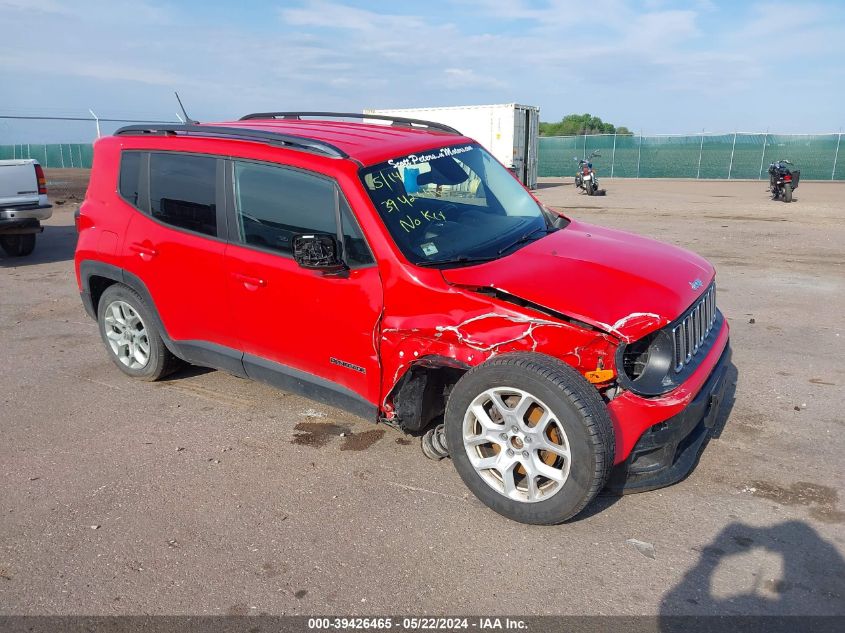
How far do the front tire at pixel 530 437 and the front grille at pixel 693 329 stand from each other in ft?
1.96

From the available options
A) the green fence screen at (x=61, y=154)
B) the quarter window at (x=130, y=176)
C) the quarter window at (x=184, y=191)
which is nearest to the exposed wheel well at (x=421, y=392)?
the quarter window at (x=184, y=191)

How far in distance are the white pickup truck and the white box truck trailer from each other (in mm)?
14216

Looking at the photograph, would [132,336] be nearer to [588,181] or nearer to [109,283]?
[109,283]

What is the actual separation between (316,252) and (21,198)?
839 cm

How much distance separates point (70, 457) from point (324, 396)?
5.33ft

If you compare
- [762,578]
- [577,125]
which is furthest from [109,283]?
[577,125]

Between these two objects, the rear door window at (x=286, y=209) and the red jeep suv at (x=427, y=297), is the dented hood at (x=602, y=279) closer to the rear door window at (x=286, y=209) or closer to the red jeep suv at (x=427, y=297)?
the red jeep suv at (x=427, y=297)

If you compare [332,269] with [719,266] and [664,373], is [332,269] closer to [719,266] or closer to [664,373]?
[664,373]

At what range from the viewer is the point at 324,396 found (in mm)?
3967

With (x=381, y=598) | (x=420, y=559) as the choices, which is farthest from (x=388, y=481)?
(x=381, y=598)

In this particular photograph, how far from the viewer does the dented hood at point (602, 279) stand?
3.12m

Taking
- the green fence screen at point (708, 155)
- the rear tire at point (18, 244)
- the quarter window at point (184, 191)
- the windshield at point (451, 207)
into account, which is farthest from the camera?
the green fence screen at point (708, 155)

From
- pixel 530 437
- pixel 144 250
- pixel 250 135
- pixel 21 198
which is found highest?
pixel 250 135

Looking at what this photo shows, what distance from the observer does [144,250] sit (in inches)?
185
